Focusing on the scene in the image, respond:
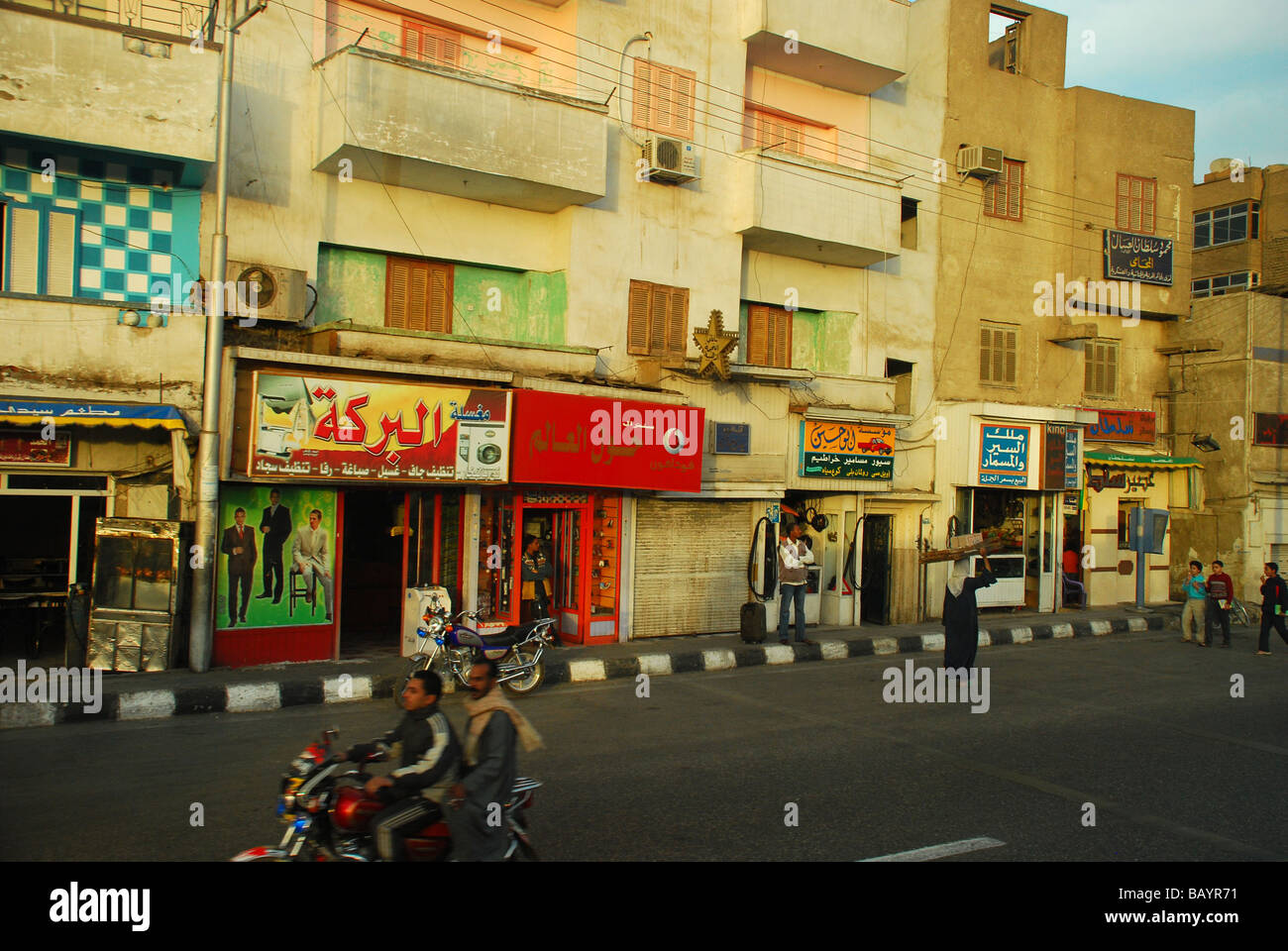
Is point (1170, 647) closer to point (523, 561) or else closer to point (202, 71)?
point (523, 561)

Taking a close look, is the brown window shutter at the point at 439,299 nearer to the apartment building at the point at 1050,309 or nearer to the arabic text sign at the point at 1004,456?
the apartment building at the point at 1050,309

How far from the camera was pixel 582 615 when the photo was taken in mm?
15898

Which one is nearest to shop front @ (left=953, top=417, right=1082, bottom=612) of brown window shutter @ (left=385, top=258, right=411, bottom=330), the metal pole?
brown window shutter @ (left=385, top=258, right=411, bottom=330)

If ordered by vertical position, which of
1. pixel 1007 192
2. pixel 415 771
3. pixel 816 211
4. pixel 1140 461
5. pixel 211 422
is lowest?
pixel 415 771

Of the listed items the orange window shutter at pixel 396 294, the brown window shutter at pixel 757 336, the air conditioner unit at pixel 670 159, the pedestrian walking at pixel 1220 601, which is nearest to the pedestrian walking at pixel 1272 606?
the pedestrian walking at pixel 1220 601

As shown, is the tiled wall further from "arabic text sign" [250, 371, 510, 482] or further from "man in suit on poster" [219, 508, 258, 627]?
"man in suit on poster" [219, 508, 258, 627]

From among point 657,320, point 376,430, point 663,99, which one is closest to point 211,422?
point 376,430

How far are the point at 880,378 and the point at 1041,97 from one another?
8211 mm

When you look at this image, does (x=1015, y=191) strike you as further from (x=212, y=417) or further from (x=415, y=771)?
(x=415, y=771)

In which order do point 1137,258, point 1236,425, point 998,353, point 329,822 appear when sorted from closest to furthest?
point 329,822 → point 998,353 → point 1137,258 → point 1236,425

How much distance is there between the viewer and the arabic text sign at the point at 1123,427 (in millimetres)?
23328

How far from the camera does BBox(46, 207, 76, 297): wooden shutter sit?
11.9 m

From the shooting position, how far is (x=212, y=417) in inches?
473

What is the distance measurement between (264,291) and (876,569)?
13.0 m
